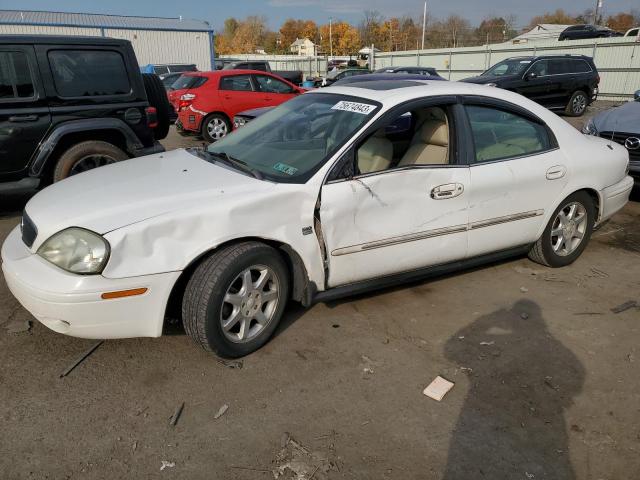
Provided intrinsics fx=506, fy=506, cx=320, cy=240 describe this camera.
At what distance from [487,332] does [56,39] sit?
516 centimetres

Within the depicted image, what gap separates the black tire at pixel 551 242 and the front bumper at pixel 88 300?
3083 millimetres

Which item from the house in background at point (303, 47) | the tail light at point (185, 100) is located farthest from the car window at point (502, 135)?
the house in background at point (303, 47)

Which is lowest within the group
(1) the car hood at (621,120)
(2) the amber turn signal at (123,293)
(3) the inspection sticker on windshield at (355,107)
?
(2) the amber turn signal at (123,293)

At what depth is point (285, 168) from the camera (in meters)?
3.26

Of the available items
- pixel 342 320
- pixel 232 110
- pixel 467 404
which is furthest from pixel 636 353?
pixel 232 110

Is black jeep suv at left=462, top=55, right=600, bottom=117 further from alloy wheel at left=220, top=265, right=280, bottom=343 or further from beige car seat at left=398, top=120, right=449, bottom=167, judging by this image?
alloy wheel at left=220, top=265, right=280, bottom=343

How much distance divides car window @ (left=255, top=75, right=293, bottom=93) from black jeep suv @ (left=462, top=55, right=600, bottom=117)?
5.63 meters

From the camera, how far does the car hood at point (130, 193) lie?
8.96 ft

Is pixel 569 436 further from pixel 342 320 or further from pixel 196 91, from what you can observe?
pixel 196 91

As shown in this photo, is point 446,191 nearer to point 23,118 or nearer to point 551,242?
point 551,242

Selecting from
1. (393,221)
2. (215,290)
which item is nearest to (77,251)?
(215,290)

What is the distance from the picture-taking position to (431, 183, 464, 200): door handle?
3.49 m

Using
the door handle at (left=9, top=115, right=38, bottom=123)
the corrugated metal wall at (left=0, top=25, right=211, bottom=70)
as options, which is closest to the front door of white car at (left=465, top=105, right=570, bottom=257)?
the door handle at (left=9, top=115, right=38, bottom=123)

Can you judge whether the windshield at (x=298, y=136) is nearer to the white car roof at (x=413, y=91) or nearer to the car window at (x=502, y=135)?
the white car roof at (x=413, y=91)
